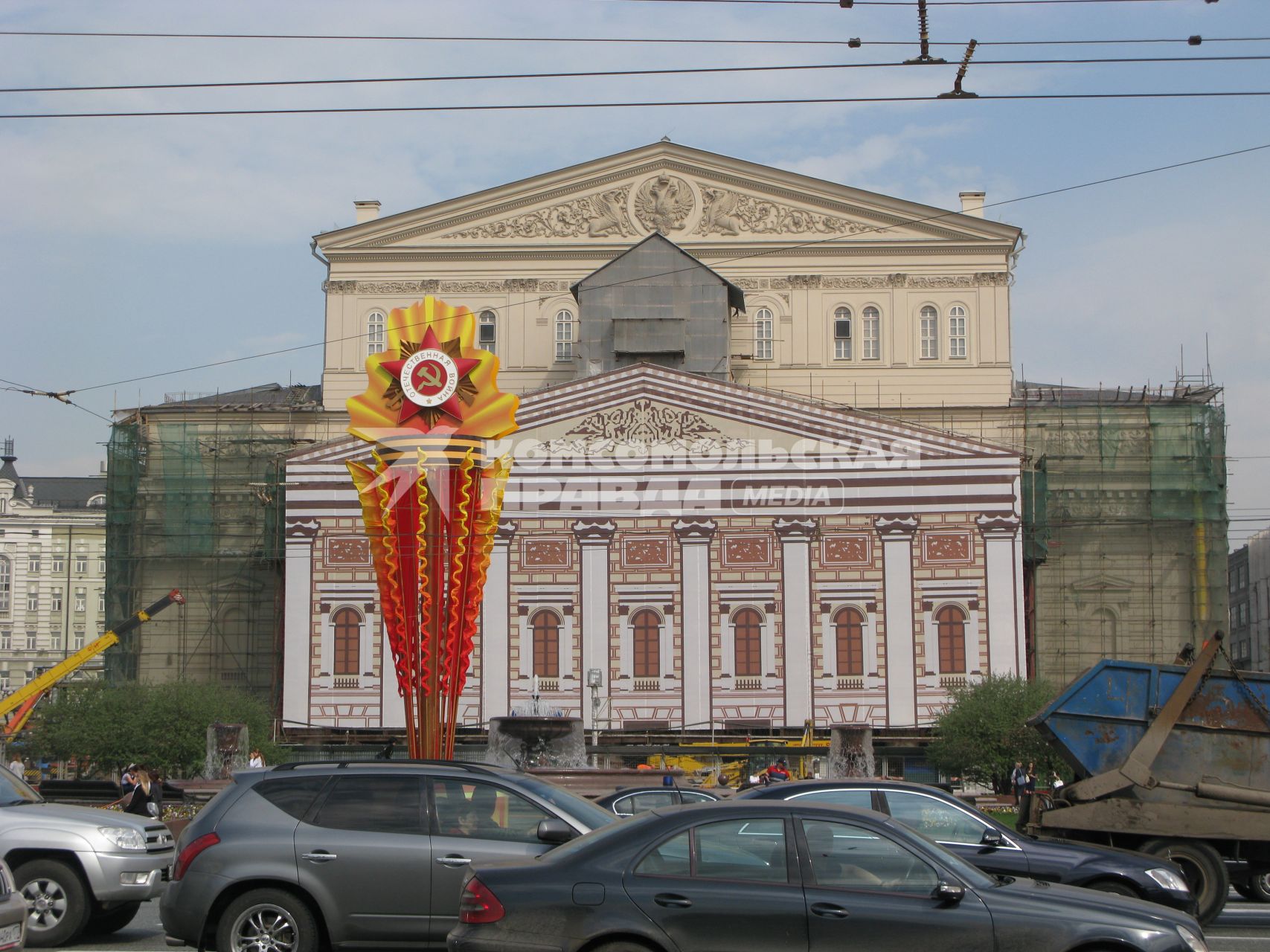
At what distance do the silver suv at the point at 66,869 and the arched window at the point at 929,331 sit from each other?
52311 millimetres

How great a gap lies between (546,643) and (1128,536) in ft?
71.6

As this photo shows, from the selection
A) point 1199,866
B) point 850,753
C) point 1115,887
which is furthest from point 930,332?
point 1115,887

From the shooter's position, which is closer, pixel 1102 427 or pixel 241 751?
pixel 241 751

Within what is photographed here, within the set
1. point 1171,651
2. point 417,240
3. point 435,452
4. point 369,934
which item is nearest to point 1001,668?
point 1171,651

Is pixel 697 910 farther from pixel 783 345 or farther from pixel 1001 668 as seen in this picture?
pixel 783 345

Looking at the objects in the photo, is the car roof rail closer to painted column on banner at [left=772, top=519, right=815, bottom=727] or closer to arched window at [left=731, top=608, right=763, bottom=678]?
painted column on banner at [left=772, top=519, right=815, bottom=727]

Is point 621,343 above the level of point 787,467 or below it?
above

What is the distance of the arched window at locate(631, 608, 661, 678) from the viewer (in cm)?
5666

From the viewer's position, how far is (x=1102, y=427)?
62000mm

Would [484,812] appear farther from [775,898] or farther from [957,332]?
[957,332]

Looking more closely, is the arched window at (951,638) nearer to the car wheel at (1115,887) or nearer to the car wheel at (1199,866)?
the car wheel at (1199,866)

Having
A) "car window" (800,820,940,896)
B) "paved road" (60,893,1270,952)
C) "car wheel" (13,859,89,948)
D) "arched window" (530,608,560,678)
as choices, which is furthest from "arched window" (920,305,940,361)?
"car window" (800,820,940,896)

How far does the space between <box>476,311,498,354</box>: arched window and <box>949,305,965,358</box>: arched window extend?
1789 centimetres

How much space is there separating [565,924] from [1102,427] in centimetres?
5324
